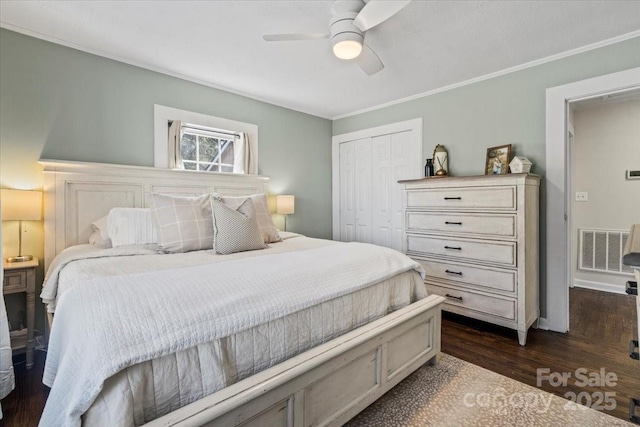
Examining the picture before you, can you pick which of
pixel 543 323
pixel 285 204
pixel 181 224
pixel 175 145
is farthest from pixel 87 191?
pixel 543 323

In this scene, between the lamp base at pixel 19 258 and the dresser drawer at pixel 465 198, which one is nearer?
the lamp base at pixel 19 258

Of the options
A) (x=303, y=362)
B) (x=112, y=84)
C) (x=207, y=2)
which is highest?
(x=207, y=2)

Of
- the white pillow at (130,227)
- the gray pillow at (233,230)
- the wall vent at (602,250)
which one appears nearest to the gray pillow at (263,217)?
the gray pillow at (233,230)

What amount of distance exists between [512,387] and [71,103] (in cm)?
383

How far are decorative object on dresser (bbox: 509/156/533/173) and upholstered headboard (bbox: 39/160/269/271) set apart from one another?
3010mm

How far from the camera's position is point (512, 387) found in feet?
6.08

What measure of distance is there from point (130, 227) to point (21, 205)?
27.4 inches

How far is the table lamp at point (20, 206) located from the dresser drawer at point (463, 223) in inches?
124

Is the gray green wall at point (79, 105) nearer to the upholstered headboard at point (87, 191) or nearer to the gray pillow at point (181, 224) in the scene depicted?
the upholstered headboard at point (87, 191)

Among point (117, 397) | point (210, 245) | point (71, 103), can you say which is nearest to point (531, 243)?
point (210, 245)

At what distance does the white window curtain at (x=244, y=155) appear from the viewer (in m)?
3.53

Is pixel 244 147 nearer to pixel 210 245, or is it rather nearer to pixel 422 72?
pixel 210 245

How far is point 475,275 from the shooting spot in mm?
2699

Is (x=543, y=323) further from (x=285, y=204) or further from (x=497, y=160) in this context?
(x=285, y=204)
